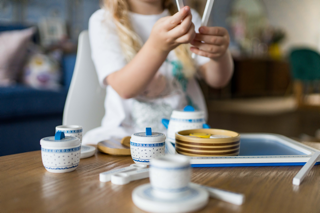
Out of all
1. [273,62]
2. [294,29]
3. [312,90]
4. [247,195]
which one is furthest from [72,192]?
[294,29]

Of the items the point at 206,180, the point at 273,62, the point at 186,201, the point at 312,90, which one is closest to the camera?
the point at 186,201

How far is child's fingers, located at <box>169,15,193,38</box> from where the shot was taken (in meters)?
0.65

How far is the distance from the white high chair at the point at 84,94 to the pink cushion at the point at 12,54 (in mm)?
893

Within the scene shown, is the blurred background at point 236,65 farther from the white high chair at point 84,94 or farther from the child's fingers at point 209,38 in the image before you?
the child's fingers at point 209,38

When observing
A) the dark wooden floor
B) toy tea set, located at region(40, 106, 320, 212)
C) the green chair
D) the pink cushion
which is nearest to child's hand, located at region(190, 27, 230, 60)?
toy tea set, located at region(40, 106, 320, 212)

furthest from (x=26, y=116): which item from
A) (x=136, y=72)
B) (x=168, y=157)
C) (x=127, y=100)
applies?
(x=168, y=157)

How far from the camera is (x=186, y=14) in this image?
65cm

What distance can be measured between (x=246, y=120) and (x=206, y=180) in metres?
2.96

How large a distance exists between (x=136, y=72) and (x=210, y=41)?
22 cm

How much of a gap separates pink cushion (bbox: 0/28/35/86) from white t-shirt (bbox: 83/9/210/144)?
1033mm

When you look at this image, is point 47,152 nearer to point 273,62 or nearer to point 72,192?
point 72,192

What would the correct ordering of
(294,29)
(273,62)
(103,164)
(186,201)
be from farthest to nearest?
(294,29)
(273,62)
(103,164)
(186,201)

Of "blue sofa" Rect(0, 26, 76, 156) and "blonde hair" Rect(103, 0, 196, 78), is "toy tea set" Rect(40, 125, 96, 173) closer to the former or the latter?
"blonde hair" Rect(103, 0, 196, 78)

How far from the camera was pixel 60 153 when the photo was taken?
0.50m
